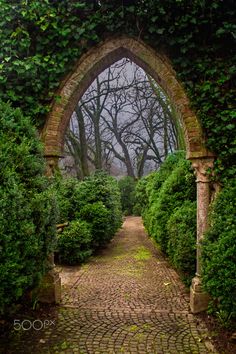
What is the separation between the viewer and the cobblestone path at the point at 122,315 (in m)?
3.66

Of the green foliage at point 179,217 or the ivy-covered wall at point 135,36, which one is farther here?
the green foliage at point 179,217

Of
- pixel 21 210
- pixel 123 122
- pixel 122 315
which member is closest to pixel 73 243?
pixel 122 315

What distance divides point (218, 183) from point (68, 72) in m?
2.80

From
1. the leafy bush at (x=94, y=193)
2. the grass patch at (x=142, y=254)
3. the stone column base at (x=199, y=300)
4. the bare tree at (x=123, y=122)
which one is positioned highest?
the bare tree at (x=123, y=122)

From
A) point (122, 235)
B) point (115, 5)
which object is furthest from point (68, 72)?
point (122, 235)

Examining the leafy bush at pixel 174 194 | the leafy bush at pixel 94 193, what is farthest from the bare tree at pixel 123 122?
the leafy bush at pixel 174 194

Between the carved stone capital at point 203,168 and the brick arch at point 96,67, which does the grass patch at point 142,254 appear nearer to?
the carved stone capital at point 203,168

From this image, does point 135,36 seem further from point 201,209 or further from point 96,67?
point 201,209

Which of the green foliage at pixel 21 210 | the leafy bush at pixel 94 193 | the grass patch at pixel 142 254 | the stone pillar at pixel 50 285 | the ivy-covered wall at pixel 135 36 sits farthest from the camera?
the leafy bush at pixel 94 193

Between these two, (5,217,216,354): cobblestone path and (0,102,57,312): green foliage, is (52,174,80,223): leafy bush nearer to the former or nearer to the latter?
(5,217,216,354): cobblestone path

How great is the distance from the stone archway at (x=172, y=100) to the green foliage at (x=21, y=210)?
2.34 feet

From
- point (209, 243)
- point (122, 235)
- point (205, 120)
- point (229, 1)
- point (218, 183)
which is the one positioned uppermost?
point (229, 1)

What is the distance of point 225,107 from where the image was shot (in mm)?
4359

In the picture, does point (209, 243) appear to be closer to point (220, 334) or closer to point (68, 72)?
point (220, 334)
